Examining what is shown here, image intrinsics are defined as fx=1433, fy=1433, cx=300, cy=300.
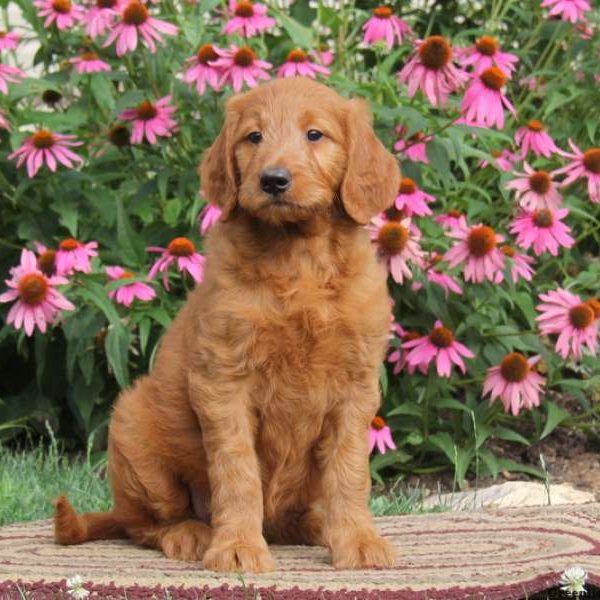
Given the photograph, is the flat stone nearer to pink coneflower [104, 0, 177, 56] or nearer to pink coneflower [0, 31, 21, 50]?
pink coneflower [104, 0, 177, 56]

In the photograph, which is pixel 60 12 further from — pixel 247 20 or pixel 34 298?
pixel 34 298

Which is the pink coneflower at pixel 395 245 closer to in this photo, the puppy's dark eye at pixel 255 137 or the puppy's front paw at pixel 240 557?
the puppy's dark eye at pixel 255 137

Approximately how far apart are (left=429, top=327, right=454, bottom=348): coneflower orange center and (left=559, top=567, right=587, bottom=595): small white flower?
2.14 metres

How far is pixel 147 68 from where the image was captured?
6086 millimetres

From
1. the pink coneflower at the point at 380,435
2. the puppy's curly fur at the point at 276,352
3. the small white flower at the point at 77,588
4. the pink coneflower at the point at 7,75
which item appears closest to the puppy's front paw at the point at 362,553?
the puppy's curly fur at the point at 276,352

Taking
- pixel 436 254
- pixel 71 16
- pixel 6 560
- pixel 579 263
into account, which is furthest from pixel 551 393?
pixel 6 560

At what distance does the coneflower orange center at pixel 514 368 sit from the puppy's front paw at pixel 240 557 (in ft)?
6.60

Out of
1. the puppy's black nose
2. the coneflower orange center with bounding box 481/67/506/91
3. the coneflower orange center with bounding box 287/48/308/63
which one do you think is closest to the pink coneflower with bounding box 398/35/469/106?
the coneflower orange center with bounding box 481/67/506/91

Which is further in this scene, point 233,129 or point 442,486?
point 442,486

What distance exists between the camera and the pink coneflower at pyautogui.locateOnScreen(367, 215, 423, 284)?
218 inches

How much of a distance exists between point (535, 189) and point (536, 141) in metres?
0.30

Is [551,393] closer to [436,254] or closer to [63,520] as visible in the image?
[436,254]

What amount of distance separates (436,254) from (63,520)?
7.47 ft

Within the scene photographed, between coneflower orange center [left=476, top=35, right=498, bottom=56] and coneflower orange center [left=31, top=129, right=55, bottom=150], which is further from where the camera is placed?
coneflower orange center [left=476, top=35, right=498, bottom=56]
